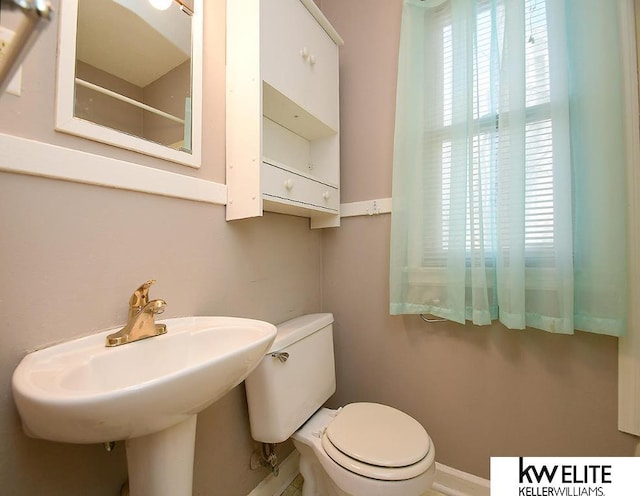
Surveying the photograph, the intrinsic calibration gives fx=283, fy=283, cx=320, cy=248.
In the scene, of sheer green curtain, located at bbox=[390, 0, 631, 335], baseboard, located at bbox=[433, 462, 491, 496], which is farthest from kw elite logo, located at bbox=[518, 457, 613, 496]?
sheer green curtain, located at bbox=[390, 0, 631, 335]

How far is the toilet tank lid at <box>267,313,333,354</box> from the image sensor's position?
986 mm

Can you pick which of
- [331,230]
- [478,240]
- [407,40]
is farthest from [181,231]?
[407,40]

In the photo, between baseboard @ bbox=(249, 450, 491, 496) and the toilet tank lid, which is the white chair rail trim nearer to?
the toilet tank lid

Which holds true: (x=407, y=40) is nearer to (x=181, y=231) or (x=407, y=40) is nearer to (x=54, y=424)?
(x=181, y=231)

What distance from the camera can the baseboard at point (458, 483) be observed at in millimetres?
1145

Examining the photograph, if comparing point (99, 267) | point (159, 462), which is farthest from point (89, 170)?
point (159, 462)

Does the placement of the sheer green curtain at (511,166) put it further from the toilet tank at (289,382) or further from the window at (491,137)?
the toilet tank at (289,382)

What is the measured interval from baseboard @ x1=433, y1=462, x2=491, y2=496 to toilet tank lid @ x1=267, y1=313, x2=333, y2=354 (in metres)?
0.80

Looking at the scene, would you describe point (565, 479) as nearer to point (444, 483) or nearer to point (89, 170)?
point (444, 483)

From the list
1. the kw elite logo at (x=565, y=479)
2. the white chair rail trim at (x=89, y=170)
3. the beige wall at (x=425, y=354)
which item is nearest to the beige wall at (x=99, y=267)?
the white chair rail trim at (x=89, y=170)

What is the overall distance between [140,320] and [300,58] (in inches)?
42.9

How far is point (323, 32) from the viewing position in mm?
1278

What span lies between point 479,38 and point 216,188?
1.15 m

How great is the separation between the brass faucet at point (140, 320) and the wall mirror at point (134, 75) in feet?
1.29
